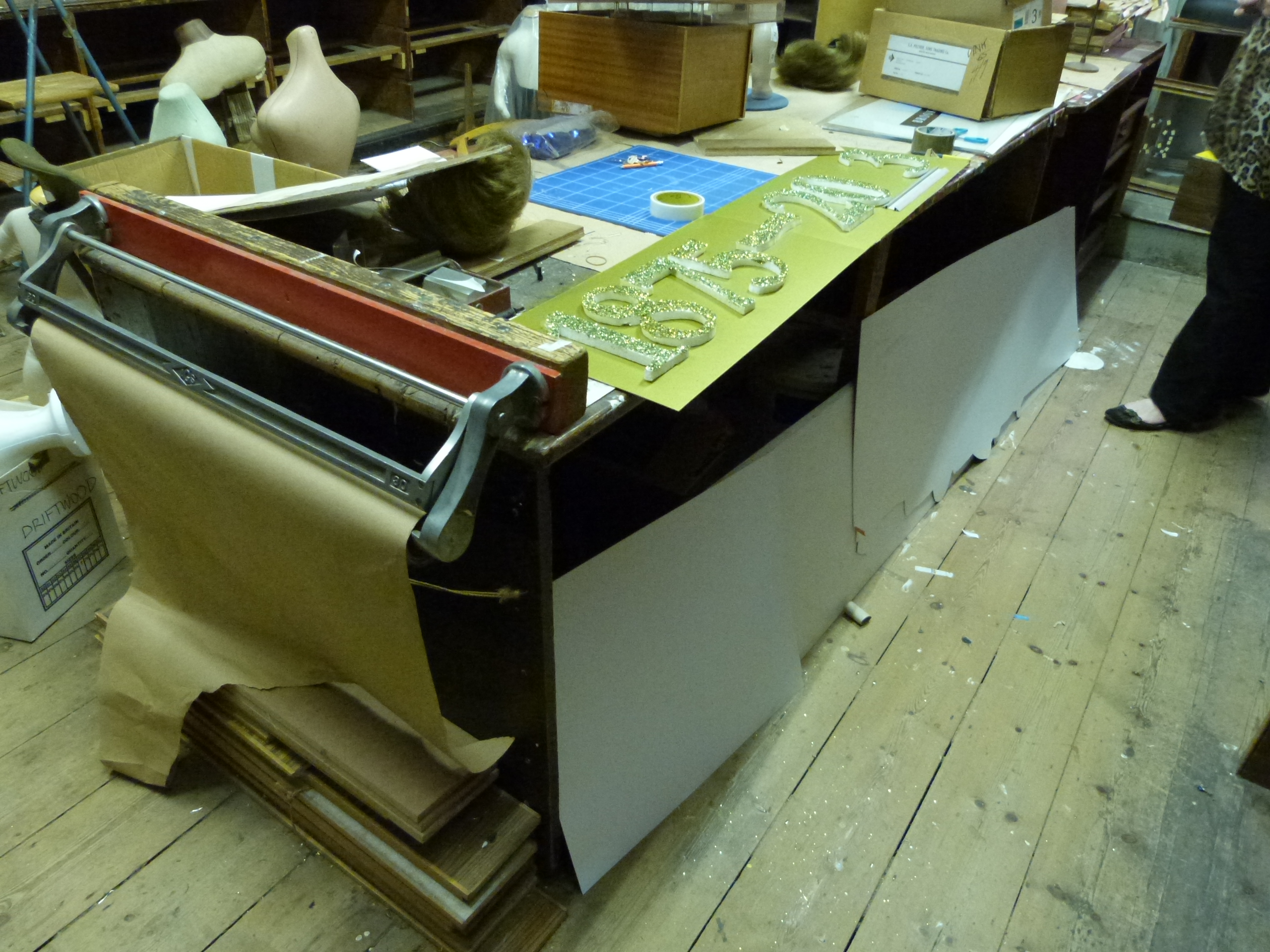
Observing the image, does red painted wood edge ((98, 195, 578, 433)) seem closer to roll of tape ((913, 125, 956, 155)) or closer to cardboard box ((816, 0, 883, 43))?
roll of tape ((913, 125, 956, 155))

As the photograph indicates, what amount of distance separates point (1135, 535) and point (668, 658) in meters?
1.35

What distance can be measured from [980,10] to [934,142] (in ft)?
1.65

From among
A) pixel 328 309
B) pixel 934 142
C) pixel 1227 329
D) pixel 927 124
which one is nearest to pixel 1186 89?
pixel 1227 329

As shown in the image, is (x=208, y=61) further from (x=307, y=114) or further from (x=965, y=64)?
(x=965, y=64)

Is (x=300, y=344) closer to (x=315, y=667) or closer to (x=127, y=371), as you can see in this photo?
(x=127, y=371)

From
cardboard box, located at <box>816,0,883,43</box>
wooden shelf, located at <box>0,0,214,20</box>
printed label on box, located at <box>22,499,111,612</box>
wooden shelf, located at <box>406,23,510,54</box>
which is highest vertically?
cardboard box, located at <box>816,0,883,43</box>

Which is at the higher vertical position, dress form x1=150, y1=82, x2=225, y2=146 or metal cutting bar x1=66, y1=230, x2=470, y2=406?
dress form x1=150, y1=82, x2=225, y2=146

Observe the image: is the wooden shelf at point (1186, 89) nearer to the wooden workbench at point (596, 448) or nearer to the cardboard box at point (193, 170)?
the wooden workbench at point (596, 448)

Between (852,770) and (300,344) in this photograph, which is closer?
(300,344)

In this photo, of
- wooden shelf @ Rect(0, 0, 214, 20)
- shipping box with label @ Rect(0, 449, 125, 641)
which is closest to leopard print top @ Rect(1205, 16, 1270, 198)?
shipping box with label @ Rect(0, 449, 125, 641)

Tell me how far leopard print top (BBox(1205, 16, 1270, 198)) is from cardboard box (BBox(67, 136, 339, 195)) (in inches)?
74.2

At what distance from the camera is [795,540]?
1521 millimetres

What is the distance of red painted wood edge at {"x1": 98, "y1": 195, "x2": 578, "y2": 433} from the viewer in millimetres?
796

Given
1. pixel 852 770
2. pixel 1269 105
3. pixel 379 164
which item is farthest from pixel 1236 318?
pixel 379 164
